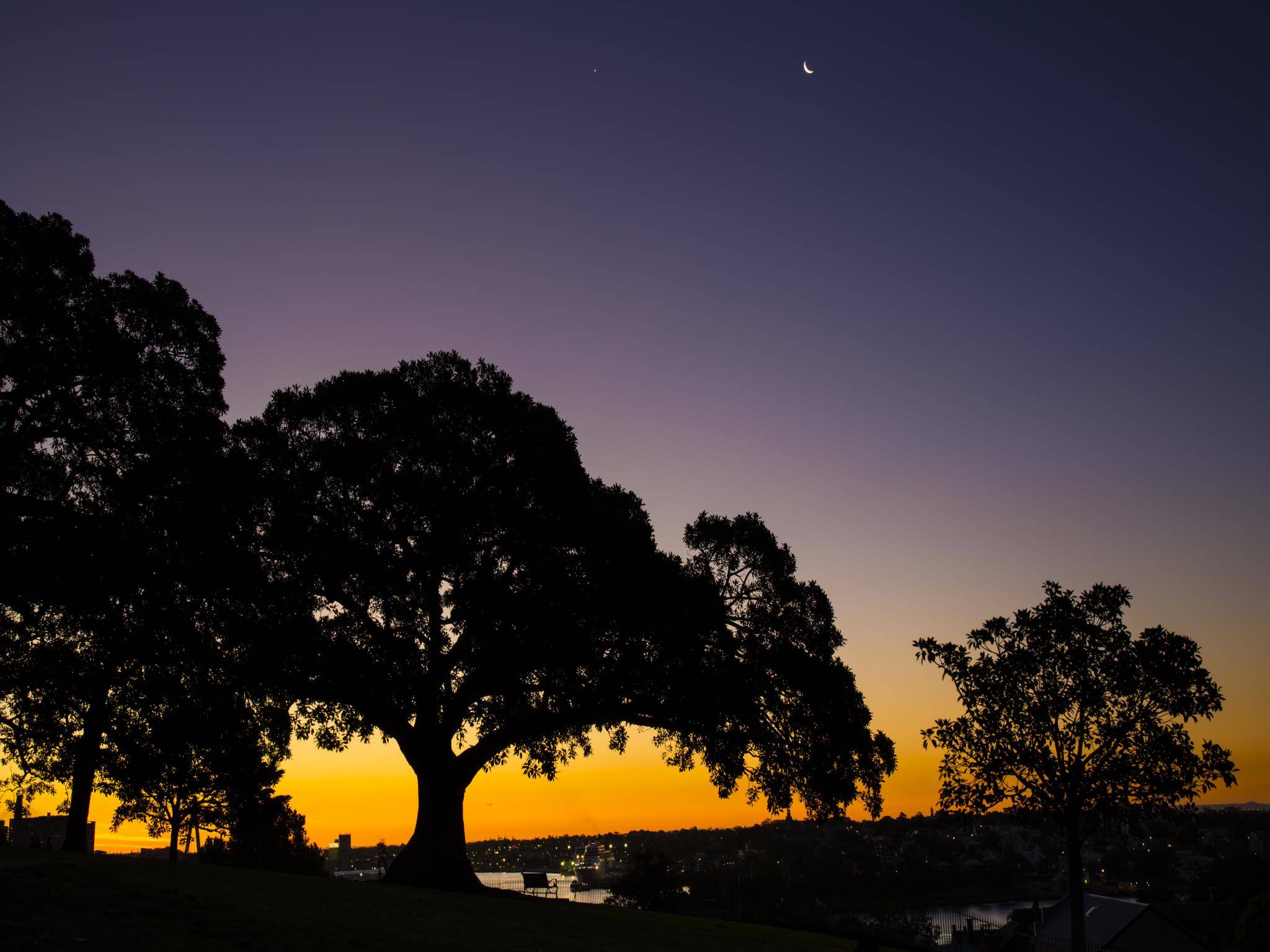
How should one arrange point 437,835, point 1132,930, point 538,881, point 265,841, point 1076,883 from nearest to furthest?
point 1076,883, point 437,835, point 538,881, point 265,841, point 1132,930

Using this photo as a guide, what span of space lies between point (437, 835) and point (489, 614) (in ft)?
26.3

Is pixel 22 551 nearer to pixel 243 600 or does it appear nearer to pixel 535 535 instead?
pixel 243 600

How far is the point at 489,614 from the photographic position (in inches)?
1080

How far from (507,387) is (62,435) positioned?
46.4 ft

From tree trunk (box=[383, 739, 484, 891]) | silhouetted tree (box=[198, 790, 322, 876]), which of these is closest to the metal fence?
tree trunk (box=[383, 739, 484, 891])

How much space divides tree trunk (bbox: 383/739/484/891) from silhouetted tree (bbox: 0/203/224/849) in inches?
409

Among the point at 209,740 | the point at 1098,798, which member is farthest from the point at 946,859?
the point at 209,740

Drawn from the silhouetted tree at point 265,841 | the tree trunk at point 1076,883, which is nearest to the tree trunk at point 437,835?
the silhouetted tree at point 265,841

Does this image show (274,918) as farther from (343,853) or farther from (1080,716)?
(343,853)

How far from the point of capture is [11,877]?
1409cm

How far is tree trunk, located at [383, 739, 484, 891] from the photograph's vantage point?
28203 mm

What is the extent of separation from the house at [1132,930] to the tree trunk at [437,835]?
4879 centimetres

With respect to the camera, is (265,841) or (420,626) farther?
(265,841)

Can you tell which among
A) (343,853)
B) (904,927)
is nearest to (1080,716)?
A: (904,927)
